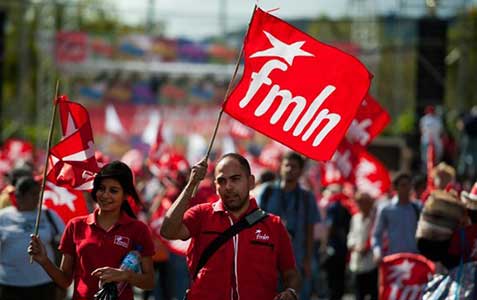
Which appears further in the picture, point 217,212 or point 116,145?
point 116,145

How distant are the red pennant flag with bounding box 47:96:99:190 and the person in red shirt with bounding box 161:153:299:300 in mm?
1148

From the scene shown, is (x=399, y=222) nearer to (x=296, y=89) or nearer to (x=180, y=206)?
(x=296, y=89)

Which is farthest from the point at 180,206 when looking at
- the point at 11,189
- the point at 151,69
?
the point at 151,69

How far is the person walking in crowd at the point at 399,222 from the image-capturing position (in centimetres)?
1180

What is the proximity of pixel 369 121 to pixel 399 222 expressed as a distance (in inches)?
50.4

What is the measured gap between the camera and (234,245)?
23.4 ft

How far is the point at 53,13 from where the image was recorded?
115ft

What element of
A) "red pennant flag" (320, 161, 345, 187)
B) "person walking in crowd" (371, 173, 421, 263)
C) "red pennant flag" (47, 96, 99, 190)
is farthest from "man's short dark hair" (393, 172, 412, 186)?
"red pennant flag" (47, 96, 99, 190)

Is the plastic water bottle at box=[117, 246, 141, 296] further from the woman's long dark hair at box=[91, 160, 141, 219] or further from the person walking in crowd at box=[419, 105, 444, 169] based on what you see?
the person walking in crowd at box=[419, 105, 444, 169]

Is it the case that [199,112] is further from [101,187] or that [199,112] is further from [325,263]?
[101,187]

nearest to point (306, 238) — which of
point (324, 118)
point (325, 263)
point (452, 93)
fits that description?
point (324, 118)

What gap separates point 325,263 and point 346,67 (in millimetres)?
8233

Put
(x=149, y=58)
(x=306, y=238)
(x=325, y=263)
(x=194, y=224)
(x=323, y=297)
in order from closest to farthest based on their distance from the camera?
(x=194, y=224) → (x=306, y=238) → (x=325, y=263) → (x=323, y=297) → (x=149, y=58)

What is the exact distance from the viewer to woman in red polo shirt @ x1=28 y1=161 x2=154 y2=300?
7.42 meters
